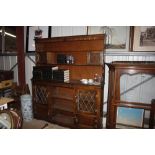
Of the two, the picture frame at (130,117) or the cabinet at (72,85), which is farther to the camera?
the cabinet at (72,85)

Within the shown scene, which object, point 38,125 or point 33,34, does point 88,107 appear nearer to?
point 38,125

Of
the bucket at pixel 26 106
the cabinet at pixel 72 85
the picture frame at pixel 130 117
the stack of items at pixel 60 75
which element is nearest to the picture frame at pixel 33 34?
the cabinet at pixel 72 85

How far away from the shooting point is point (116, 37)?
2512 mm

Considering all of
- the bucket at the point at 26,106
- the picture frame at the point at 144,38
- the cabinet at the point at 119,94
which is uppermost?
the picture frame at the point at 144,38

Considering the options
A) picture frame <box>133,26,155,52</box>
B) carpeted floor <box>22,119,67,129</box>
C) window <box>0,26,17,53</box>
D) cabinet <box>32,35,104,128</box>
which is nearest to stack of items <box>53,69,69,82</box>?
cabinet <box>32,35,104,128</box>

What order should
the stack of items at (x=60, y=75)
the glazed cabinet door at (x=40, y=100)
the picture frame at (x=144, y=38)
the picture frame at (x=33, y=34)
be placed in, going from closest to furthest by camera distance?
1. the picture frame at (x=144, y=38)
2. the stack of items at (x=60, y=75)
3. the glazed cabinet door at (x=40, y=100)
4. the picture frame at (x=33, y=34)

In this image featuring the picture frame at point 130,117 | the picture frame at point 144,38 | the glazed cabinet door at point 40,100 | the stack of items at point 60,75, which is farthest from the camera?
the glazed cabinet door at point 40,100

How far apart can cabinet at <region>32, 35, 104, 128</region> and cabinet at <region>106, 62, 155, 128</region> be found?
254mm

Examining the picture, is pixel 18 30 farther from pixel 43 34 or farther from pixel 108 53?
pixel 108 53

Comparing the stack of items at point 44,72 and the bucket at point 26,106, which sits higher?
the stack of items at point 44,72

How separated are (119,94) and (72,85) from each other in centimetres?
80

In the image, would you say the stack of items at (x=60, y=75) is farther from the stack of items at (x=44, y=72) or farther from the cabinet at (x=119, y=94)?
the cabinet at (x=119, y=94)

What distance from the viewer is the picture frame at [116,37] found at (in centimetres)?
245

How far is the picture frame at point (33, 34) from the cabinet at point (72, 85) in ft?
0.74
